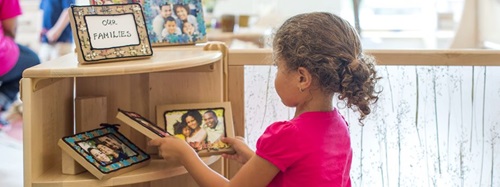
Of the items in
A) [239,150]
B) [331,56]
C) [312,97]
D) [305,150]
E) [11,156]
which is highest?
[331,56]

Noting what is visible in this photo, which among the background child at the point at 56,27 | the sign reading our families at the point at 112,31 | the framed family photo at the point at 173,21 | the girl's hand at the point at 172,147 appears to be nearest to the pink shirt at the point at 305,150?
the girl's hand at the point at 172,147

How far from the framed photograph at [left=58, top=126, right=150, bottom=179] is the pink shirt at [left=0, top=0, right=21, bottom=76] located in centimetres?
194

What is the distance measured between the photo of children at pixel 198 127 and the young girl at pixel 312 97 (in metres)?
0.40

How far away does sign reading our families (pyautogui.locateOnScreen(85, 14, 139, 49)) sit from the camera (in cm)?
219

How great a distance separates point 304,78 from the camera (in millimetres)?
1970

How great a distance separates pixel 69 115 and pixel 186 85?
39cm

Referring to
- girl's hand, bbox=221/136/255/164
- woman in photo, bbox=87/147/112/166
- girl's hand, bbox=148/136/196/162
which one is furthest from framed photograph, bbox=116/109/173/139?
girl's hand, bbox=221/136/255/164

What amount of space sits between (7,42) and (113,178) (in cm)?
224

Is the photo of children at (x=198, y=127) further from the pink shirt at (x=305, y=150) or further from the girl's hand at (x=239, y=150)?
the pink shirt at (x=305, y=150)

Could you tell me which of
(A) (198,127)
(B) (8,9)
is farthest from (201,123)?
(B) (8,9)

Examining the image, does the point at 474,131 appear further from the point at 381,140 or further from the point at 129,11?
the point at 129,11

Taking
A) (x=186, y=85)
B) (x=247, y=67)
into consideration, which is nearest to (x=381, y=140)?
(x=247, y=67)

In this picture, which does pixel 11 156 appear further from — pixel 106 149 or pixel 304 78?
pixel 304 78

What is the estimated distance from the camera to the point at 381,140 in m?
2.71
